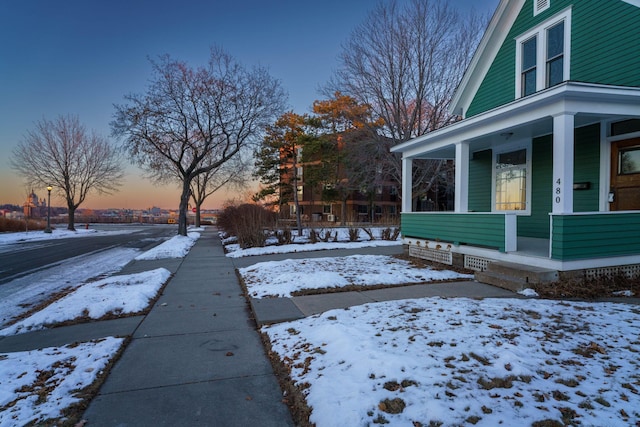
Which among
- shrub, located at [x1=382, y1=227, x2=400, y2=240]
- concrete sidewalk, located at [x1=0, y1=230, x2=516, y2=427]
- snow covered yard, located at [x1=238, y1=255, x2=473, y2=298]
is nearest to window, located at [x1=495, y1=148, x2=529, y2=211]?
snow covered yard, located at [x1=238, y1=255, x2=473, y2=298]

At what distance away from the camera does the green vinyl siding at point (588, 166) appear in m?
7.59

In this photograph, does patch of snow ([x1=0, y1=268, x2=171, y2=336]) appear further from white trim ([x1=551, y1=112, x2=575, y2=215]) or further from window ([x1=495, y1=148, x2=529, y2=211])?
window ([x1=495, y1=148, x2=529, y2=211])

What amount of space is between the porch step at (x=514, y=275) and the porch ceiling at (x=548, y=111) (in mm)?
2708

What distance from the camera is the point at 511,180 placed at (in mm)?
10039

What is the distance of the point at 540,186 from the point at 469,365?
7.69 meters

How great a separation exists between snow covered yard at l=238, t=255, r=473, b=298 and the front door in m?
3.36

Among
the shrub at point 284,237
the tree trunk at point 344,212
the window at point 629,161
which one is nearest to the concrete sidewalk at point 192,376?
the window at point 629,161

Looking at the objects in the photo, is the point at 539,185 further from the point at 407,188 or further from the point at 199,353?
the point at 199,353

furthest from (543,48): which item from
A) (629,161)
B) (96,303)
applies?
(96,303)

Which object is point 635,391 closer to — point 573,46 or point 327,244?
point 573,46

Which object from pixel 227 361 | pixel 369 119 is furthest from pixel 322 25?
pixel 227 361

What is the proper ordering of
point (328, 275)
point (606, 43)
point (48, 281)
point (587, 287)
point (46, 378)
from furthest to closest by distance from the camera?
point (48, 281) < point (606, 43) < point (328, 275) < point (587, 287) < point (46, 378)

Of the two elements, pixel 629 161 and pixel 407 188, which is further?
pixel 407 188

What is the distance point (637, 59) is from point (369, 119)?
43.7 feet
